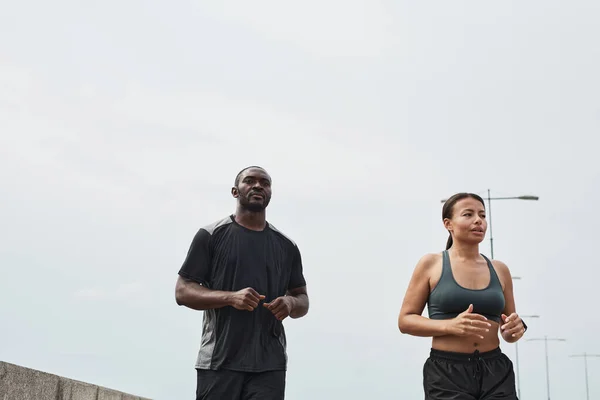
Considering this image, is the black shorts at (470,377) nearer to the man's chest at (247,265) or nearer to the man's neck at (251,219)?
the man's chest at (247,265)

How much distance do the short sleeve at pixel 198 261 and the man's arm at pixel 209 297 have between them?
0.04 meters

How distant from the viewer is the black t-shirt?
593 centimetres

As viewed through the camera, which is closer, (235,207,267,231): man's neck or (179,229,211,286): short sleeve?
(179,229,211,286): short sleeve

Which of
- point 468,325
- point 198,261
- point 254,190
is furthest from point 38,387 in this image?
point 468,325

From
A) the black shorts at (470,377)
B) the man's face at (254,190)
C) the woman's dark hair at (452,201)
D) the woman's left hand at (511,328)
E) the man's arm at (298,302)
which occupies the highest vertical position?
the man's face at (254,190)

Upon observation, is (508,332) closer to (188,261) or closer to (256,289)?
(256,289)

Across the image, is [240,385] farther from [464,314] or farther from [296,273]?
[464,314]

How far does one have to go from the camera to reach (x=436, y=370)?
5.34 m

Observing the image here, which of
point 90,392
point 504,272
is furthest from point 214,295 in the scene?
point 90,392

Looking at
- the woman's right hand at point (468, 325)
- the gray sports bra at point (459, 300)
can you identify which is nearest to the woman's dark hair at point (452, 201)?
the gray sports bra at point (459, 300)

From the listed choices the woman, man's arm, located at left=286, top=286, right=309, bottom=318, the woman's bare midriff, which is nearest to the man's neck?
man's arm, located at left=286, top=286, right=309, bottom=318

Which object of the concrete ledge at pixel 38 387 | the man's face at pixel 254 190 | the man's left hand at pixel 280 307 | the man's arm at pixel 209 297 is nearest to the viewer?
the man's arm at pixel 209 297

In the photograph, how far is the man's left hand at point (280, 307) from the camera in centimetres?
587

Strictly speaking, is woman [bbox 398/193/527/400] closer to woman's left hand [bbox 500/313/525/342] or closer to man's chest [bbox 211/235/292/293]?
woman's left hand [bbox 500/313/525/342]
